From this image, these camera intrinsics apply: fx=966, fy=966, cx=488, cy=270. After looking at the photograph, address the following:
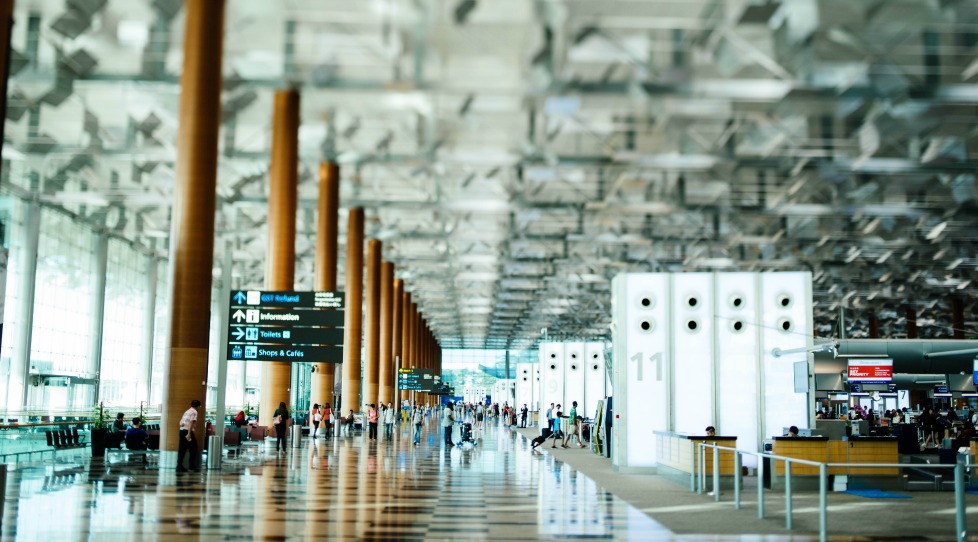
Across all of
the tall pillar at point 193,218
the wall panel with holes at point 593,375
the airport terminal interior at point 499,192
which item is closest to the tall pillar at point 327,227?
the airport terminal interior at point 499,192

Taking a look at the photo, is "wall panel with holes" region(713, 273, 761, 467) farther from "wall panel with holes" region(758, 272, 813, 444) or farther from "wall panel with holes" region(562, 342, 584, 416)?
"wall panel with holes" region(562, 342, 584, 416)

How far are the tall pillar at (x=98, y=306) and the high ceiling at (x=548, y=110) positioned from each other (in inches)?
149

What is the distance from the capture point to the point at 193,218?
19.4m

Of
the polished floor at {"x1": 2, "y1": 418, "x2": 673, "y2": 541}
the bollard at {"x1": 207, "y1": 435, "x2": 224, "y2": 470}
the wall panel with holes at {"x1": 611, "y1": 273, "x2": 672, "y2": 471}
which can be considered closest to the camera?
the polished floor at {"x1": 2, "y1": 418, "x2": 673, "y2": 541}

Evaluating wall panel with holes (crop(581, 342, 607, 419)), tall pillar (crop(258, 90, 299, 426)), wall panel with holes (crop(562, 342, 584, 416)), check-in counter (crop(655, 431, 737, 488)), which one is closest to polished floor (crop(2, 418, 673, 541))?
check-in counter (crop(655, 431, 737, 488))

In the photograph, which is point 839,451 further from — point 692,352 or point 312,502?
point 312,502

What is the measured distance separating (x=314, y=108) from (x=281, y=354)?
9.00 m

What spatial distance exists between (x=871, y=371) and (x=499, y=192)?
52.8ft

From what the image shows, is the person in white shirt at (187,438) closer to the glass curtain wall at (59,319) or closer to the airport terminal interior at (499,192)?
the airport terminal interior at (499,192)

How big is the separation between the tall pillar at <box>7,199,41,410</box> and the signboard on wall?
106ft

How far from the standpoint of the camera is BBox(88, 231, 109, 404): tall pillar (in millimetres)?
44688

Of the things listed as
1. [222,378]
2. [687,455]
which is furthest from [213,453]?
[687,455]

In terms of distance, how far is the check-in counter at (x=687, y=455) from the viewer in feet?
55.6

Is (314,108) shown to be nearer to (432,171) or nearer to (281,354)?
(432,171)
